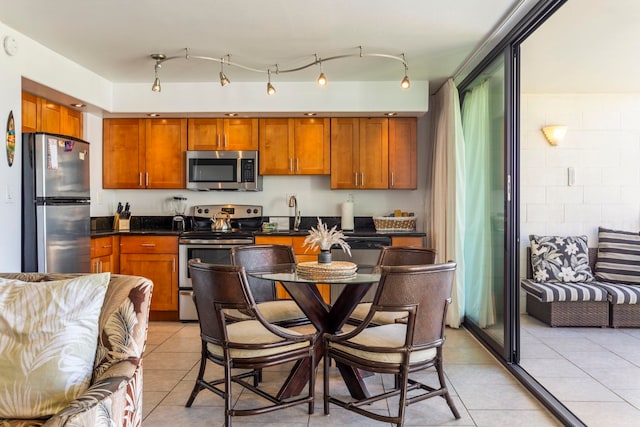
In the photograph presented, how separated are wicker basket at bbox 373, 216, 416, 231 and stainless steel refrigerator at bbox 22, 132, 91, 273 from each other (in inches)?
112

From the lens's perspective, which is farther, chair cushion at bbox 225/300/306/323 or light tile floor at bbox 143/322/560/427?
chair cushion at bbox 225/300/306/323

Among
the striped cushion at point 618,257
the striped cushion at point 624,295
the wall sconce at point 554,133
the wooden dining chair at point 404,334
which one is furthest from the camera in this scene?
the wall sconce at point 554,133

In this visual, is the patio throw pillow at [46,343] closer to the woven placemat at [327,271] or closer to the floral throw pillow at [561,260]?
the woven placemat at [327,271]

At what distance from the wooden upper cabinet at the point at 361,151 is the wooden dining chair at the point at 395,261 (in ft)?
5.44

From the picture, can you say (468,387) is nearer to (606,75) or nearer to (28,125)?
(606,75)

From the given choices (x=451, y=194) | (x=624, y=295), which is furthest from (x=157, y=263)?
(x=624, y=295)

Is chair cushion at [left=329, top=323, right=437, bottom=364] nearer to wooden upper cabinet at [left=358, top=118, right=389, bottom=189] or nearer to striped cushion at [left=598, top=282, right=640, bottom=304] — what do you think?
wooden upper cabinet at [left=358, top=118, right=389, bottom=189]

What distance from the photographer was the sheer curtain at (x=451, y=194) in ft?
13.9

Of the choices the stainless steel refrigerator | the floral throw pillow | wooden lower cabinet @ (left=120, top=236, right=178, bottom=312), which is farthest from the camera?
wooden lower cabinet @ (left=120, top=236, right=178, bottom=312)

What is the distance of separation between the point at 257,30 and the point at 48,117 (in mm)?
2160

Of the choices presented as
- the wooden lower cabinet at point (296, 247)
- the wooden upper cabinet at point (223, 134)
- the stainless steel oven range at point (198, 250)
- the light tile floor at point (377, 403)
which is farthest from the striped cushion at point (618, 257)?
the wooden upper cabinet at point (223, 134)

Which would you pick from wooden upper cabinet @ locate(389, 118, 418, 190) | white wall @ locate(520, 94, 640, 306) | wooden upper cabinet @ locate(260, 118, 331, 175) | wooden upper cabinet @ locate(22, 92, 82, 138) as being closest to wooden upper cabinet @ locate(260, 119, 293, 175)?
wooden upper cabinet @ locate(260, 118, 331, 175)

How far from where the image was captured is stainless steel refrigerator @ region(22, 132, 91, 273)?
11.3 feet

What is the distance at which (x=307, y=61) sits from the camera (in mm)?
4004
